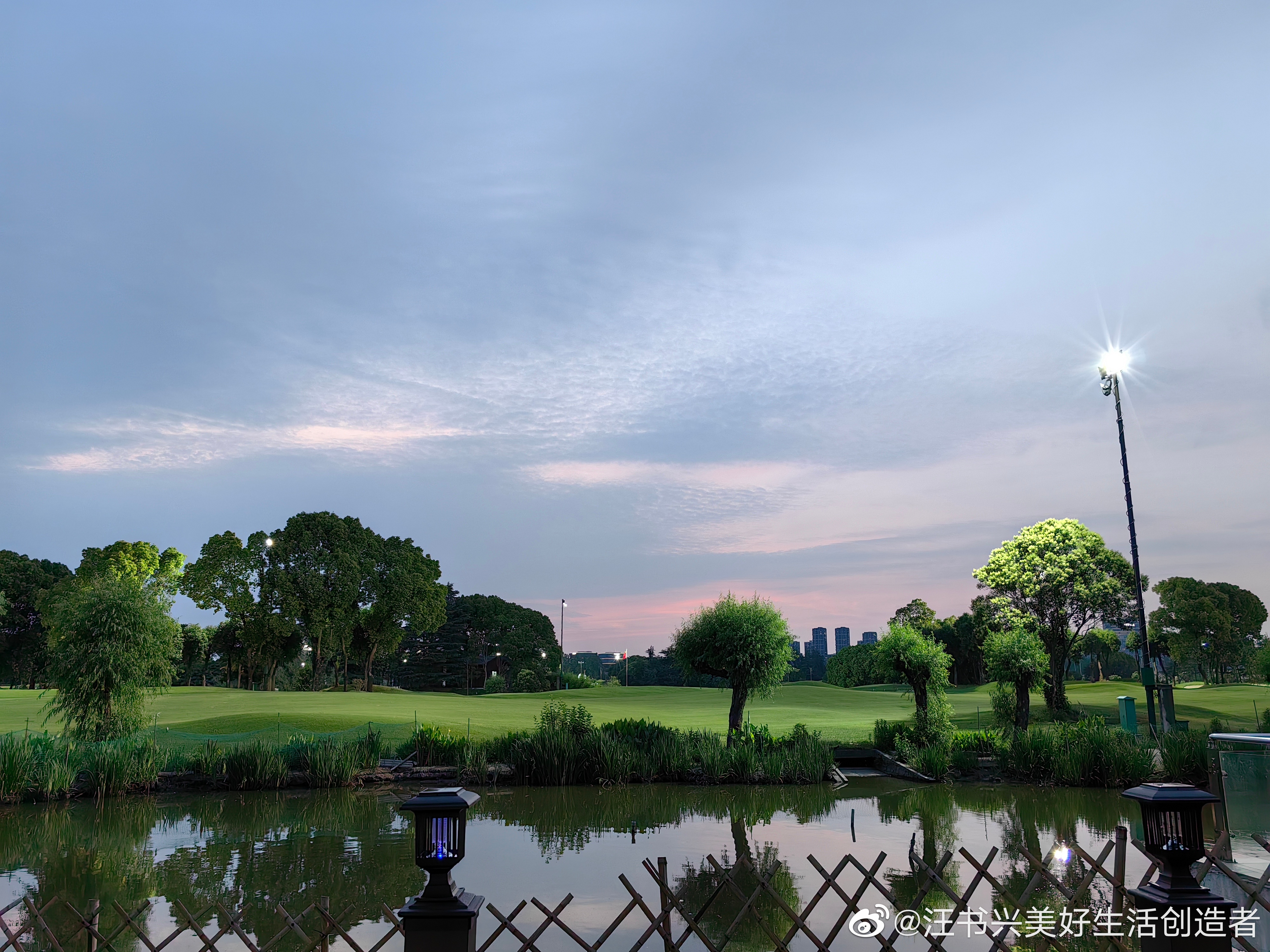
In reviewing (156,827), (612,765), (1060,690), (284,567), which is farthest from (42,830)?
(284,567)

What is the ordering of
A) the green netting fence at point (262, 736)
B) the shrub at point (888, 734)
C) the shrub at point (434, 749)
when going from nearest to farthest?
the green netting fence at point (262, 736) → the shrub at point (434, 749) → the shrub at point (888, 734)

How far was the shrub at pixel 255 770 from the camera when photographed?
19219mm

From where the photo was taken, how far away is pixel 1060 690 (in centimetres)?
3412

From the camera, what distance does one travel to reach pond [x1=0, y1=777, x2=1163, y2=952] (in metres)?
9.82

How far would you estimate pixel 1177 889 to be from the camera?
560 centimetres

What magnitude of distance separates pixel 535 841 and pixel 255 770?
365 inches

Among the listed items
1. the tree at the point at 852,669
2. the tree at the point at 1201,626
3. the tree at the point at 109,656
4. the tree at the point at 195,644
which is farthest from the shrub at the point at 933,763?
the tree at the point at 195,644

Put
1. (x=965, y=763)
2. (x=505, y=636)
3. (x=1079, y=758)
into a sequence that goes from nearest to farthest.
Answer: (x=1079, y=758) < (x=965, y=763) < (x=505, y=636)

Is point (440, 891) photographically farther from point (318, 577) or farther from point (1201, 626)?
point (1201, 626)

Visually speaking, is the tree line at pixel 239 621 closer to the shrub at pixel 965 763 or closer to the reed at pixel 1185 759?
the shrub at pixel 965 763

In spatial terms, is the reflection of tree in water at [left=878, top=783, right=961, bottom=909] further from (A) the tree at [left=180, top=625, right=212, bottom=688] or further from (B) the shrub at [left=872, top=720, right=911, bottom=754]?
(A) the tree at [left=180, top=625, right=212, bottom=688]

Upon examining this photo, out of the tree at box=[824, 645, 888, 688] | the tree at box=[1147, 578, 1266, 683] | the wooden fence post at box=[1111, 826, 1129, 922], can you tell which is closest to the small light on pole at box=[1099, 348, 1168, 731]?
the wooden fence post at box=[1111, 826, 1129, 922]

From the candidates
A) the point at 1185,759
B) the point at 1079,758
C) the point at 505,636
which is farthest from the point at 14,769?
the point at 505,636

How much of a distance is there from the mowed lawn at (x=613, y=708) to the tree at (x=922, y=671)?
11.3 feet
